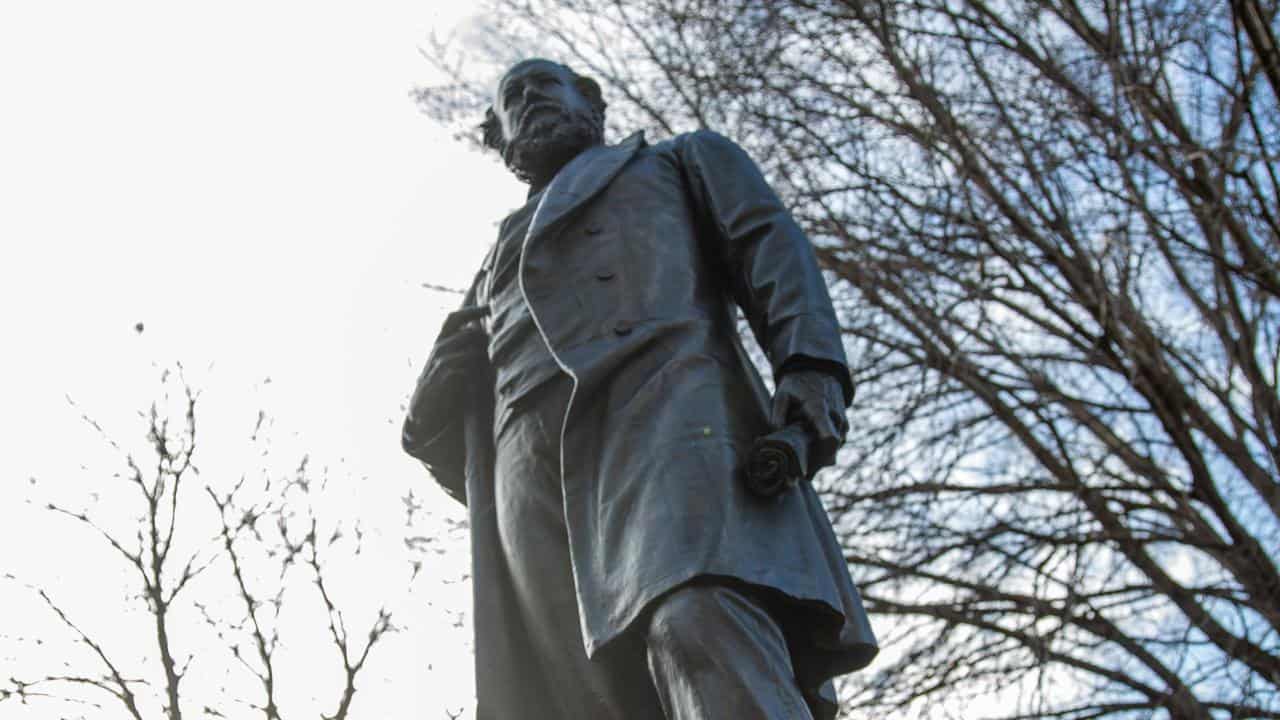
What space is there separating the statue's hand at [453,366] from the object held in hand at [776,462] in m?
0.95

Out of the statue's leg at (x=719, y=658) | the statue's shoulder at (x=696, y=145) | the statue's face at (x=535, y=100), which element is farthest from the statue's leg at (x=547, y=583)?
A: the statue's face at (x=535, y=100)

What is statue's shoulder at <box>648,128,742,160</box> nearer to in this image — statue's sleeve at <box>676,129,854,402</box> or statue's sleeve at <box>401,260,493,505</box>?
statue's sleeve at <box>676,129,854,402</box>

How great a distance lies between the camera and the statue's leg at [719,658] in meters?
2.60

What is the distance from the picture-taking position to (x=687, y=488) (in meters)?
2.92

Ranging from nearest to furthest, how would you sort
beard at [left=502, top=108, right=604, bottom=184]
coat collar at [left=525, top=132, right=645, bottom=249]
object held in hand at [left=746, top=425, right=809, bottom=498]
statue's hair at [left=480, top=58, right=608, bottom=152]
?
object held in hand at [left=746, top=425, right=809, bottom=498]
coat collar at [left=525, top=132, right=645, bottom=249]
beard at [left=502, top=108, right=604, bottom=184]
statue's hair at [left=480, top=58, right=608, bottom=152]

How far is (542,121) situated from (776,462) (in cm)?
140

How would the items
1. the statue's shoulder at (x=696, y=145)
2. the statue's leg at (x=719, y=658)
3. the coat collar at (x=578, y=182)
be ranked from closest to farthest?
the statue's leg at (x=719, y=658) → the coat collar at (x=578, y=182) → the statue's shoulder at (x=696, y=145)

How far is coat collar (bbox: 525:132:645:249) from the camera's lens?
3584 mm

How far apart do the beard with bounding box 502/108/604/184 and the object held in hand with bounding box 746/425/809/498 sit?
1300mm

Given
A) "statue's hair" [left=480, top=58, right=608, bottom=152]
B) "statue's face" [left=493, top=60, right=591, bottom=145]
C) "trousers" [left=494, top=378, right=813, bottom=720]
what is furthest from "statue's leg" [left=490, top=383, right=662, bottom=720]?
"statue's hair" [left=480, top=58, right=608, bottom=152]

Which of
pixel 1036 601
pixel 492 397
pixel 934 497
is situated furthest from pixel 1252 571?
pixel 492 397

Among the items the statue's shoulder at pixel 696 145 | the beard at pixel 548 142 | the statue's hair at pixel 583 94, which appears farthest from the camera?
the statue's hair at pixel 583 94

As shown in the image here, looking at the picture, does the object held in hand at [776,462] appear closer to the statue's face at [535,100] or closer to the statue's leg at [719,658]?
the statue's leg at [719,658]

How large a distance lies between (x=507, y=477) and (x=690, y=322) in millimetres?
498
